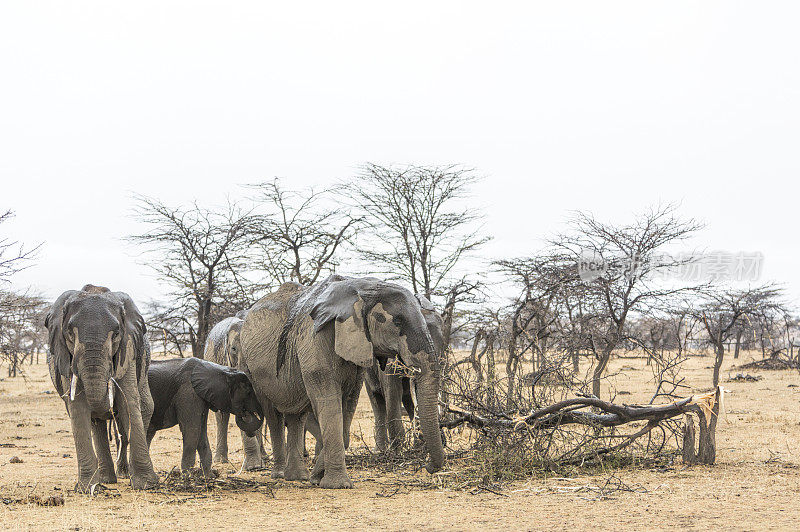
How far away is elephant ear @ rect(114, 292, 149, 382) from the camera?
911 cm

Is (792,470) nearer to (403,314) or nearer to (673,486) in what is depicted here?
(673,486)

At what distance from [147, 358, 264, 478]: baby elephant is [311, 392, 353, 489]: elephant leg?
1.55 m

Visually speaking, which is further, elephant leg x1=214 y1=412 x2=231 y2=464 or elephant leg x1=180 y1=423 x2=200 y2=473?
elephant leg x1=214 y1=412 x2=231 y2=464

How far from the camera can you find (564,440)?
10.1 m

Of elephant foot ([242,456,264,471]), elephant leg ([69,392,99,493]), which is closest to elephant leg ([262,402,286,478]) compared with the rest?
elephant foot ([242,456,264,471])

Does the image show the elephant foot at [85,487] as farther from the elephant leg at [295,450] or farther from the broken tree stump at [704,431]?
the broken tree stump at [704,431]

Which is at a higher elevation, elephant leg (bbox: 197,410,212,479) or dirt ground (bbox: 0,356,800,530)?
elephant leg (bbox: 197,410,212,479)

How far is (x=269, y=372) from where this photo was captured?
10.7 m

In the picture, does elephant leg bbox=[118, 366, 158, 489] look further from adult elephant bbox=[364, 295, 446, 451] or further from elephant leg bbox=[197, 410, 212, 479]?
adult elephant bbox=[364, 295, 446, 451]

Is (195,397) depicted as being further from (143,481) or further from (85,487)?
(85,487)

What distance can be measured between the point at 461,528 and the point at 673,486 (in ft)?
9.67

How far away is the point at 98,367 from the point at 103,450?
6.05 feet

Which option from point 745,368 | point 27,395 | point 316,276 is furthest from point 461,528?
point 745,368

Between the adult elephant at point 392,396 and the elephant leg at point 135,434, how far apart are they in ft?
11.2
